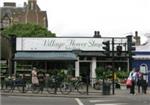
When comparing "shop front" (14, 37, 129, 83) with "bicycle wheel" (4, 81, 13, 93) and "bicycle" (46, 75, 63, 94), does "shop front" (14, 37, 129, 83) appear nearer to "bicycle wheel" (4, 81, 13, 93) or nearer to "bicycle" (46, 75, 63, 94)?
"bicycle wheel" (4, 81, 13, 93)

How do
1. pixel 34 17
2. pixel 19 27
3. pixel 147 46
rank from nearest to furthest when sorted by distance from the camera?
pixel 147 46 < pixel 19 27 < pixel 34 17

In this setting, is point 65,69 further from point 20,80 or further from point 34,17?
point 34,17

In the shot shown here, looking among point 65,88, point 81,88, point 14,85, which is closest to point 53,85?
point 65,88

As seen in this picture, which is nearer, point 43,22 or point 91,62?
point 91,62

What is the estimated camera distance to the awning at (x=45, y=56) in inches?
1715

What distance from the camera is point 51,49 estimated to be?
45.4 metres

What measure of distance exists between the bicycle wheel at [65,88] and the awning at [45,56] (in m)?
8.92

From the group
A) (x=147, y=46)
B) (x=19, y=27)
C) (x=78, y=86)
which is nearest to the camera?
(x=78, y=86)

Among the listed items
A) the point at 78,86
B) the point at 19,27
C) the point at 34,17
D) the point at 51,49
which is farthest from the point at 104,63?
the point at 34,17

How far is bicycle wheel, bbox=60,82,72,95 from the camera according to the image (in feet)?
111

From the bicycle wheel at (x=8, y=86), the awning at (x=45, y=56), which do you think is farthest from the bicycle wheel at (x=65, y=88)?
the awning at (x=45, y=56)

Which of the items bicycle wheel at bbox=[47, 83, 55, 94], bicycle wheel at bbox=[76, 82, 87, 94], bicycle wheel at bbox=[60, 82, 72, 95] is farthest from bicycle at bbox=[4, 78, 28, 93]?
bicycle wheel at bbox=[76, 82, 87, 94]

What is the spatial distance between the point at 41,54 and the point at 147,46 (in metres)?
10.7

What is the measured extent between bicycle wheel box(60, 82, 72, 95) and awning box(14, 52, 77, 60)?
8919mm
